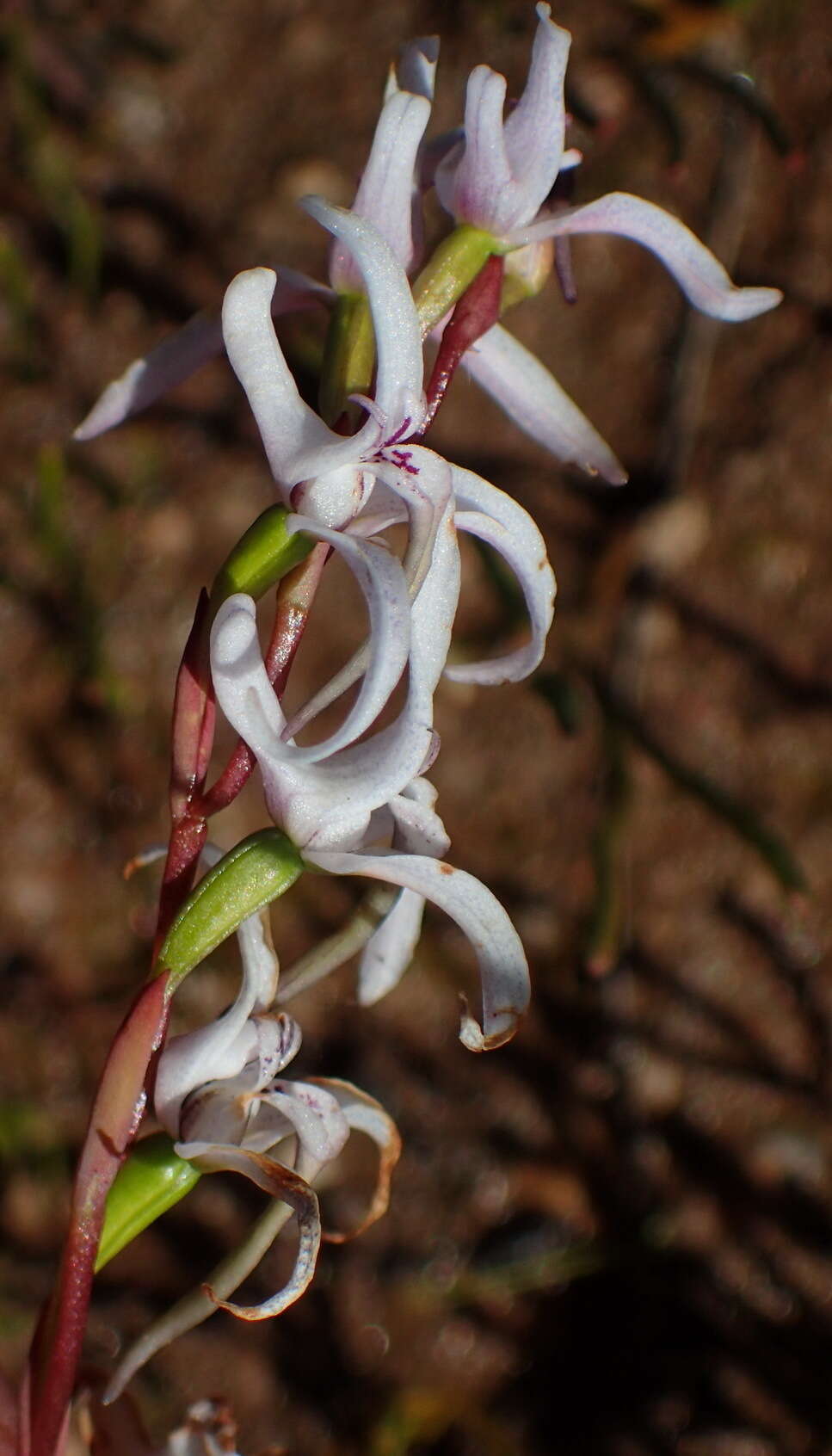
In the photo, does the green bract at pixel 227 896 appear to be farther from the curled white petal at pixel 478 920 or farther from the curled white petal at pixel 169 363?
the curled white petal at pixel 169 363

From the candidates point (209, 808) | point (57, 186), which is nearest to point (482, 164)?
point (209, 808)

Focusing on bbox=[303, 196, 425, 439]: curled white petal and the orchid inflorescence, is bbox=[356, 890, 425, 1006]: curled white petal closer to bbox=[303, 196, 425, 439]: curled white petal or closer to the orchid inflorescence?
the orchid inflorescence

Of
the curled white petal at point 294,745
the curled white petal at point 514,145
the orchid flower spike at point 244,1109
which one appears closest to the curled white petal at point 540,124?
the curled white petal at point 514,145

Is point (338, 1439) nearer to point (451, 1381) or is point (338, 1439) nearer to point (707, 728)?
point (451, 1381)

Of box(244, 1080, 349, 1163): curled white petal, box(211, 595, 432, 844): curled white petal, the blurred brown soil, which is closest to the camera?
box(211, 595, 432, 844): curled white petal

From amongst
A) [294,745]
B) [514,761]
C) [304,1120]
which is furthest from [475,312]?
[514,761]

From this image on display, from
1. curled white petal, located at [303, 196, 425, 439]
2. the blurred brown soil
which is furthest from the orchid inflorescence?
the blurred brown soil
